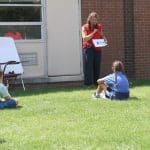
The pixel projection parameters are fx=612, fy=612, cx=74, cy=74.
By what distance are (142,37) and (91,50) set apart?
100 inches

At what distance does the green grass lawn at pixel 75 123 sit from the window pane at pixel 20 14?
110 inches

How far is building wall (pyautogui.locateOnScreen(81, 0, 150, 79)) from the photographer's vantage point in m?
16.1

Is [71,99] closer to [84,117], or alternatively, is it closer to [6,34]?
[84,117]

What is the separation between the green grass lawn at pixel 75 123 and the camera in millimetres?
7883

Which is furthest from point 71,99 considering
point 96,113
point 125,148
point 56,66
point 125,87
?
point 125,148

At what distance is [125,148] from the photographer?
299 inches

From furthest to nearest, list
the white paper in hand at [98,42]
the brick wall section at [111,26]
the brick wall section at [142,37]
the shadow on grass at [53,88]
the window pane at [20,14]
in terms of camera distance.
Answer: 1. the brick wall section at [142,37]
2. the brick wall section at [111,26]
3. the window pane at [20,14]
4. the white paper in hand at [98,42]
5. the shadow on grass at [53,88]

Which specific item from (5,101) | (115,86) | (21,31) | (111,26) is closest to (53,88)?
(21,31)

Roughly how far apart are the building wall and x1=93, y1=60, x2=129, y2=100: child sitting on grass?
399 centimetres

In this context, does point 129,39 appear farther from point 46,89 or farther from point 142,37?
point 46,89

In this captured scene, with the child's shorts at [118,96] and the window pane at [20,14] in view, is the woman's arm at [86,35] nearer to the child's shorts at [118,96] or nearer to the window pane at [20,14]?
the window pane at [20,14]

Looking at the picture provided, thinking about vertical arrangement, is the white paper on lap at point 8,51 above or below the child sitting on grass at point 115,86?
above

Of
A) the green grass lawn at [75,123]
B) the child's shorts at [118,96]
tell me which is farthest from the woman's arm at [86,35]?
the child's shorts at [118,96]

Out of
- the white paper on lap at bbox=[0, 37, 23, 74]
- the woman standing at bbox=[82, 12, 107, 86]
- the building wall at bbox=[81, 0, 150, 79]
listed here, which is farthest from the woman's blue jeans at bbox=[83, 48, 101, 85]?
the white paper on lap at bbox=[0, 37, 23, 74]
